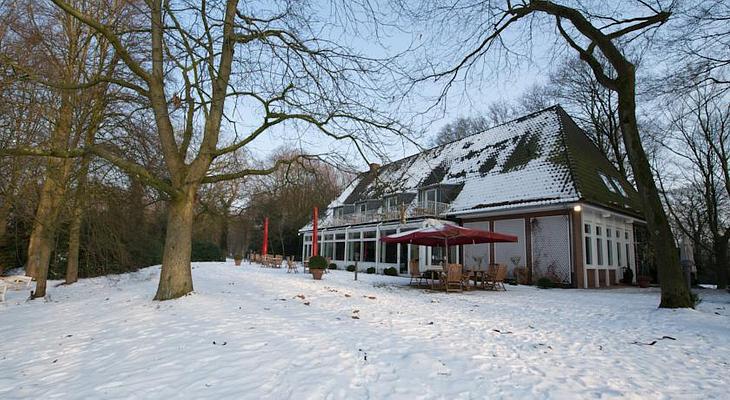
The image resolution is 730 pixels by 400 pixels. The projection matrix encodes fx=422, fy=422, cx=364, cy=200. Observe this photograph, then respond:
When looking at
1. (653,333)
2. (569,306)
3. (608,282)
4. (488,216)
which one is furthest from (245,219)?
(653,333)

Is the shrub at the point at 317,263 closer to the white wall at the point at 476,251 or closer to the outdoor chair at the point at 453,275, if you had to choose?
the outdoor chair at the point at 453,275

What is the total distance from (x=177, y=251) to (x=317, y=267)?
820cm

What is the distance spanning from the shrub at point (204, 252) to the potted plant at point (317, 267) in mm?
21071

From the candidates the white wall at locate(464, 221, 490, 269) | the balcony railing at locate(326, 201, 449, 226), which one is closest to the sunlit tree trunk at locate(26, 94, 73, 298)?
the balcony railing at locate(326, 201, 449, 226)

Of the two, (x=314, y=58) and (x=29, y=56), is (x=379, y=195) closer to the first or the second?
(x=314, y=58)

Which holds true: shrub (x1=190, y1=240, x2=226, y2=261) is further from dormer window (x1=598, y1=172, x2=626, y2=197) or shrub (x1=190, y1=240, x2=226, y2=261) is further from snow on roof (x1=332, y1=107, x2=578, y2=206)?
dormer window (x1=598, y1=172, x2=626, y2=197)

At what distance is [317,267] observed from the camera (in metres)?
16.6

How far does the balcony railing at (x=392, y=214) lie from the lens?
21.4 meters

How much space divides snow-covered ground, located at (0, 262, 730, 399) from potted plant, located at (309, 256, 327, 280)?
308 inches

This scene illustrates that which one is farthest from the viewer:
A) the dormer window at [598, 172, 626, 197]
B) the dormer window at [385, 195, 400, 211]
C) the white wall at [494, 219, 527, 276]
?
the dormer window at [385, 195, 400, 211]

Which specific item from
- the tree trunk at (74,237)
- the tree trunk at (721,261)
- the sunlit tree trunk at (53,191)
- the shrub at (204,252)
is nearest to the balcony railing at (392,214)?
the tree trunk at (721,261)

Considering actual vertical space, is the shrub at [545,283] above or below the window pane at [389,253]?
below

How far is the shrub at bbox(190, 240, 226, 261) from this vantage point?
34.6 metres

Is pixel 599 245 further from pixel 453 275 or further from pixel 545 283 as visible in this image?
pixel 453 275
